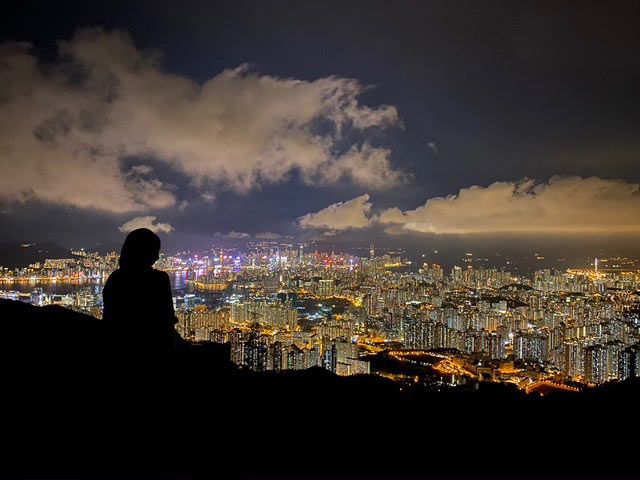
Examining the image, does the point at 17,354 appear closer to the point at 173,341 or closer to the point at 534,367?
the point at 173,341

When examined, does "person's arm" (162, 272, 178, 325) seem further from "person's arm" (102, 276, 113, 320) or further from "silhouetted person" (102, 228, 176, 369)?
"person's arm" (102, 276, 113, 320)

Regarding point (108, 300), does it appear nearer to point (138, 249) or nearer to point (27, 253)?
point (138, 249)

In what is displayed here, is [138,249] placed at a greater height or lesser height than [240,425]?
greater

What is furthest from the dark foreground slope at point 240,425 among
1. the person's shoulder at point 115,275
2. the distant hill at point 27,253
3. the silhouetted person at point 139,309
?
the distant hill at point 27,253

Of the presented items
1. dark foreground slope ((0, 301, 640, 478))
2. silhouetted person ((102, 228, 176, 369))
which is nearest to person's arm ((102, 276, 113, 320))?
silhouetted person ((102, 228, 176, 369))

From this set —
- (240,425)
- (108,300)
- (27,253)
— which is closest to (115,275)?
(108,300)

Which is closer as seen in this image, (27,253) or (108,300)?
(108,300)

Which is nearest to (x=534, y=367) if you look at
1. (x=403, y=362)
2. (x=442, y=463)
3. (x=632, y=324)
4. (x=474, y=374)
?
(x=474, y=374)
